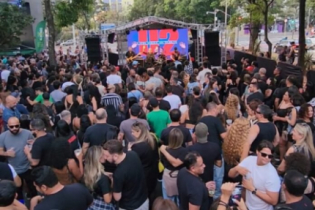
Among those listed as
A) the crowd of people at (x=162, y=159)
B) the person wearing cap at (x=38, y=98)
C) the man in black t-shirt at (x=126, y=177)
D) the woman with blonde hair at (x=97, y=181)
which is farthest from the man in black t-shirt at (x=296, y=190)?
the person wearing cap at (x=38, y=98)

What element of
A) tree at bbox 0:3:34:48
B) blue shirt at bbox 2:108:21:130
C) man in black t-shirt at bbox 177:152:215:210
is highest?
tree at bbox 0:3:34:48

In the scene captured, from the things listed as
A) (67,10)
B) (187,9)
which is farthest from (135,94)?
(187,9)

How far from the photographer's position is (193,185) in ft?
10.7

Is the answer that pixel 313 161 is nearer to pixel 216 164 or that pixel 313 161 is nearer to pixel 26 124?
pixel 216 164

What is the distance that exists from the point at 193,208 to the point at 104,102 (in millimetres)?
Result: 3770

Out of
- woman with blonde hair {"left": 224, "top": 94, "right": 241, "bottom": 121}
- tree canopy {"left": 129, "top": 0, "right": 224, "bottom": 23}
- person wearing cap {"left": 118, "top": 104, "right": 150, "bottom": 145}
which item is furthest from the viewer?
tree canopy {"left": 129, "top": 0, "right": 224, "bottom": 23}

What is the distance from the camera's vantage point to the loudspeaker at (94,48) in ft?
65.9

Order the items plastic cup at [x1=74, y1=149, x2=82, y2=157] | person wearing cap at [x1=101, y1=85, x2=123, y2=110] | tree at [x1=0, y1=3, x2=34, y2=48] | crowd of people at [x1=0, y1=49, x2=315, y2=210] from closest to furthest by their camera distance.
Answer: crowd of people at [x1=0, y1=49, x2=315, y2=210], plastic cup at [x1=74, y1=149, x2=82, y2=157], person wearing cap at [x1=101, y1=85, x2=123, y2=110], tree at [x1=0, y1=3, x2=34, y2=48]

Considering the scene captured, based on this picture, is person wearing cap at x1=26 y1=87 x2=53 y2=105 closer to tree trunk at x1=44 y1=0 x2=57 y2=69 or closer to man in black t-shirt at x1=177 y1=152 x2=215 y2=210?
man in black t-shirt at x1=177 y1=152 x2=215 y2=210

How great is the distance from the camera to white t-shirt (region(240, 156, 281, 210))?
322cm

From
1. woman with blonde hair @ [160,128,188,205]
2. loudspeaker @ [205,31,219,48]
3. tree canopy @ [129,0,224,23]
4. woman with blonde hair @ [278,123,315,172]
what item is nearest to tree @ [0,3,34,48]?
loudspeaker @ [205,31,219,48]

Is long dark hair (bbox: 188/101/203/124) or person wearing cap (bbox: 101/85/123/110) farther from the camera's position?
person wearing cap (bbox: 101/85/123/110)

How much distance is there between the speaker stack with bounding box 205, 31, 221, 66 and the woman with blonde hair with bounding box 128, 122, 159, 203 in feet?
55.7

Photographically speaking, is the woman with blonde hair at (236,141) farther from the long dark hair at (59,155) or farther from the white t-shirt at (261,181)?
the long dark hair at (59,155)
